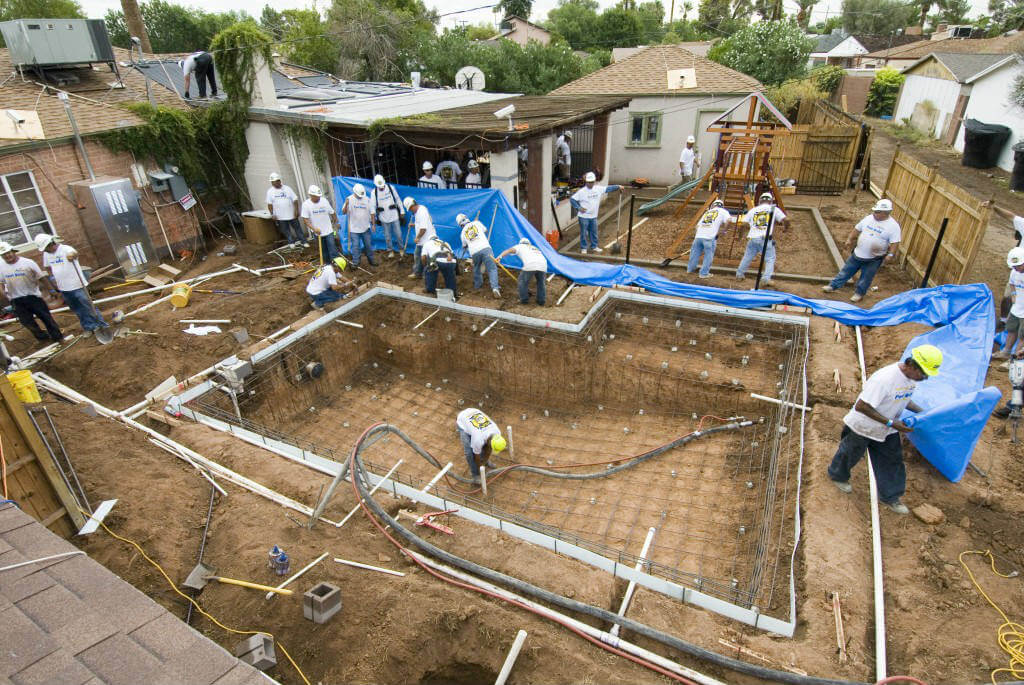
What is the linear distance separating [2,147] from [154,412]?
6345 mm

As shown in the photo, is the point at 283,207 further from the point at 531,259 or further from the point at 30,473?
the point at 30,473

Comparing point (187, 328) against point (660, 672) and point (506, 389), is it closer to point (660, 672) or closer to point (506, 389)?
point (506, 389)

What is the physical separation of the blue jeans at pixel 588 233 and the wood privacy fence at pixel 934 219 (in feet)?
19.0

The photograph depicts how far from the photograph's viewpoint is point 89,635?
247 centimetres

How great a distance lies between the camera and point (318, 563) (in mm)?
4840

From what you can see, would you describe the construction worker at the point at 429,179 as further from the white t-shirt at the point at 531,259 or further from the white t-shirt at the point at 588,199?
the white t-shirt at the point at 531,259

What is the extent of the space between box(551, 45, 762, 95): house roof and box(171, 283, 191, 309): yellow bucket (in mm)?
12987

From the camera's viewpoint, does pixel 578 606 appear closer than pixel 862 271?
Yes

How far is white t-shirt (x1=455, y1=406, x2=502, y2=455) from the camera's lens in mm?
6812

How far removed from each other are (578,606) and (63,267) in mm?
8973

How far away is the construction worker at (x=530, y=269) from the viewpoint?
9.00 m

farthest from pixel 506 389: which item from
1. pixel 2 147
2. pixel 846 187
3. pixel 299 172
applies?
pixel 846 187

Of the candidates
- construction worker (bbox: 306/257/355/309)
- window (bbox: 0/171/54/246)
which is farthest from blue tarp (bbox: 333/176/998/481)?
window (bbox: 0/171/54/246)

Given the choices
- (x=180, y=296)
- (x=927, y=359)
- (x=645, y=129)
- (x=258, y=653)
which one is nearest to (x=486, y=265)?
(x=180, y=296)
